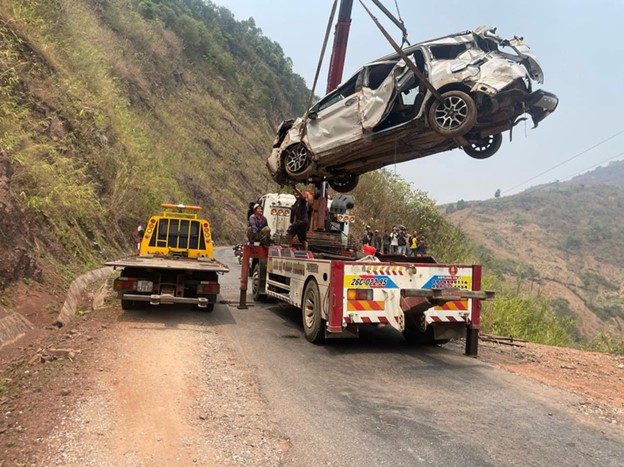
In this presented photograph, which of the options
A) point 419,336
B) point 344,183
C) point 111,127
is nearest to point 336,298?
point 419,336

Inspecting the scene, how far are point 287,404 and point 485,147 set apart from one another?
5.32 m

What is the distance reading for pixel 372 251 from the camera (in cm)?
827

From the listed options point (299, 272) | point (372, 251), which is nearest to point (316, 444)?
point (299, 272)

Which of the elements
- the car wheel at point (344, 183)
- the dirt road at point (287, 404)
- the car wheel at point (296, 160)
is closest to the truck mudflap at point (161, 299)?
the dirt road at point (287, 404)

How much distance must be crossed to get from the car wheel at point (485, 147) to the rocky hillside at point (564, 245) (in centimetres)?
1310

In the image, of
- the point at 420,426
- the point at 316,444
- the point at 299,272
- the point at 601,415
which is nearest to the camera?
the point at 316,444

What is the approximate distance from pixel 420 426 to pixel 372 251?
4521 mm

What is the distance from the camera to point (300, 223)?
901 cm

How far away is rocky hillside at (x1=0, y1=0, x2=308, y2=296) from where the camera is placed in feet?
32.4

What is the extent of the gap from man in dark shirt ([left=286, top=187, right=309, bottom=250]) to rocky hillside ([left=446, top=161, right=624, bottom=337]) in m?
13.2

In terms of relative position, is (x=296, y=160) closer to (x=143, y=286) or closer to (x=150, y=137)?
(x=143, y=286)

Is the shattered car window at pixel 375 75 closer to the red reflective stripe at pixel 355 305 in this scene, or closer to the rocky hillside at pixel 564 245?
the red reflective stripe at pixel 355 305

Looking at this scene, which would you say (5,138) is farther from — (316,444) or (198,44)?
(198,44)

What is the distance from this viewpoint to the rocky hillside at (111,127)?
9.87m
